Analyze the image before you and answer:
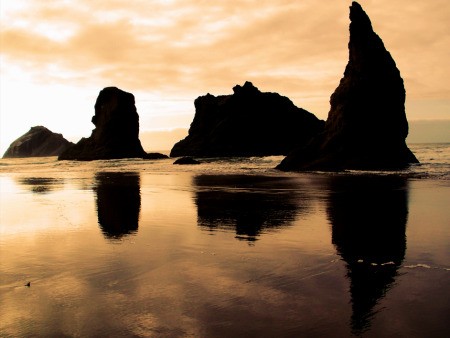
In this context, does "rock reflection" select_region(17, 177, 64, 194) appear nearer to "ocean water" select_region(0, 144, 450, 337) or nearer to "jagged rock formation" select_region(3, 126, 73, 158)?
"ocean water" select_region(0, 144, 450, 337)

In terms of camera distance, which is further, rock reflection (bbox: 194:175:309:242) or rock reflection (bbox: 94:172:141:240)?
rock reflection (bbox: 194:175:309:242)

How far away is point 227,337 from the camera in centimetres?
373

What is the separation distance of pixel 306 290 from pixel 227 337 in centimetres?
156

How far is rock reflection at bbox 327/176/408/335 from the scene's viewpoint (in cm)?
471

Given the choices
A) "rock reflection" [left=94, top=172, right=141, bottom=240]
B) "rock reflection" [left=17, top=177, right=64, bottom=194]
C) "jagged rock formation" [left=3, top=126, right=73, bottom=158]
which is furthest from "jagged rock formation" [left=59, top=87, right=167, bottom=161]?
"rock reflection" [left=94, top=172, right=141, bottom=240]

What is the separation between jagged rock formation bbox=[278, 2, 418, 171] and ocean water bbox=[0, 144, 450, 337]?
22.6 m

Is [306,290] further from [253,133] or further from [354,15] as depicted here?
[253,133]

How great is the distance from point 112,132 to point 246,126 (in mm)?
34338

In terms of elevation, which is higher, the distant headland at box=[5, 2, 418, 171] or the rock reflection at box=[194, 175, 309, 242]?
the distant headland at box=[5, 2, 418, 171]

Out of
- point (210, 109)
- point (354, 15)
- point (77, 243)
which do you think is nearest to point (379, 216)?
point (77, 243)

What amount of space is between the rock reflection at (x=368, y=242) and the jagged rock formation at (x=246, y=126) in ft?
294

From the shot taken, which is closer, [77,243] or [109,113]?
[77,243]

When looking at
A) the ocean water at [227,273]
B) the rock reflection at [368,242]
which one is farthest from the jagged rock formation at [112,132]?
the ocean water at [227,273]

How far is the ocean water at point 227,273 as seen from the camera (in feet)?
13.2
